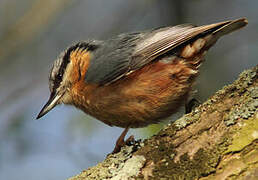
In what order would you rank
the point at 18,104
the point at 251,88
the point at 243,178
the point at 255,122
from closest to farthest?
the point at 243,178, the point at 255,122, the point at 251,88, the point at 18,104

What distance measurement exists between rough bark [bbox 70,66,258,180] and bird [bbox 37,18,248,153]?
0.79 meters

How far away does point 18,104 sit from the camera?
6145 mm

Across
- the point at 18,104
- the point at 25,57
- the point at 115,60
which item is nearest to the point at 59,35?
the point at 25,57

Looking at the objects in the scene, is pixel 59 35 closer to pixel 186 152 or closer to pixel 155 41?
pixel 155 41

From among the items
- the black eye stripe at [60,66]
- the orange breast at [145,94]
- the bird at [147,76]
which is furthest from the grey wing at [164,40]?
the black eye stripe at [60,66]

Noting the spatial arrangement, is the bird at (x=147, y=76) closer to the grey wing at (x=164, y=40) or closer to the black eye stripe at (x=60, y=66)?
the grey wing at (x=164, y=40)

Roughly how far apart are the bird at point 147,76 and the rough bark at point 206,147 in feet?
2.58

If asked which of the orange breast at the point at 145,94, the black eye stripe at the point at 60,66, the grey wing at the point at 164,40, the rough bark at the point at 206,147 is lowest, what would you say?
the rough bark at the point at 206,147

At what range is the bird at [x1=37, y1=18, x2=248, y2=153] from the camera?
13.5 feet

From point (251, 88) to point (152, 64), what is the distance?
1.43 meters

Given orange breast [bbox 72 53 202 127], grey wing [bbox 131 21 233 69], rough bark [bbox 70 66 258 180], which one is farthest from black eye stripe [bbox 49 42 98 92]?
rough bark [bbox 70 66 258 180]

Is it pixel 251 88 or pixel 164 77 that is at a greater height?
pixel 164 77

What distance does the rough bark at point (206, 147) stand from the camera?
8.67 feet

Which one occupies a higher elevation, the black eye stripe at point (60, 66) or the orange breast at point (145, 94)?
the black eye stripe at point (60, 66)
